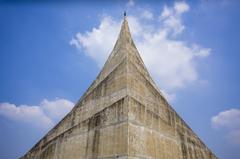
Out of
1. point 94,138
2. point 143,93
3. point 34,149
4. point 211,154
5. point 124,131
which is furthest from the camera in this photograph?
point 211,154

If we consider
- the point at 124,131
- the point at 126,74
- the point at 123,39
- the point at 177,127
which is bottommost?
the point at 124,131

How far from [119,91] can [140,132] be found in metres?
3.07

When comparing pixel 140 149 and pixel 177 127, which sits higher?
pixel 177 127

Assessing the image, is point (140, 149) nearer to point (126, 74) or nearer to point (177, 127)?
point (126, 74)

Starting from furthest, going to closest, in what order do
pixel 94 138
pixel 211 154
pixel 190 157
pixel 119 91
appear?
pixel 211 154 < pixel 190 157 < pixel 119 91 < pixel 94 138

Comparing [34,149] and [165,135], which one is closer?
[165,135]

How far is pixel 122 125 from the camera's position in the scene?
446 inches

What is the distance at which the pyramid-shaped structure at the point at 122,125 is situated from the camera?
11398 millimetres

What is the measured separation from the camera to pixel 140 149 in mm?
11070

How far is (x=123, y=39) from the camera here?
17.6 metres

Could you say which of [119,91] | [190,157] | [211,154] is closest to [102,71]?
[119,91]

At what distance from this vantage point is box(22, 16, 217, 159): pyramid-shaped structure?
11.4m

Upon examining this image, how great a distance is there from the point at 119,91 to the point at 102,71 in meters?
4.43

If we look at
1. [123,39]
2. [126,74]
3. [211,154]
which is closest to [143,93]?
[126,74]
